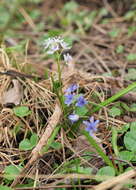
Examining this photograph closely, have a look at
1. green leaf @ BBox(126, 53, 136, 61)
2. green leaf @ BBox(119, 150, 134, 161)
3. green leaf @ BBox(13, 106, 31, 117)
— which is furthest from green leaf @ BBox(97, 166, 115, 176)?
green leaf @ BBox(126, 53, 136, 61)

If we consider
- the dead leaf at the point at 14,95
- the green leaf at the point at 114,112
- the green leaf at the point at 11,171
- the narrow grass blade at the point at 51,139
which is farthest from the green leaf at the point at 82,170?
the dead leaf at the point at 14,95

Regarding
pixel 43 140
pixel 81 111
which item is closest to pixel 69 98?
pixel 81 111

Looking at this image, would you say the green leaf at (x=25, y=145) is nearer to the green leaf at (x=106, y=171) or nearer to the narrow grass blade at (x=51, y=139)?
the narrow grass blade at (x=51, y=139)

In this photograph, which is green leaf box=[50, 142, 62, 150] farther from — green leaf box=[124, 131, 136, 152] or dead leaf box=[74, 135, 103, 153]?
green leaf box=[124, 131, 136, 152]

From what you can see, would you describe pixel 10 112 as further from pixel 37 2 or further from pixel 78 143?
pixel 37 2

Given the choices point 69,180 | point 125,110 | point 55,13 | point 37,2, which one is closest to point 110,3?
point 55,13

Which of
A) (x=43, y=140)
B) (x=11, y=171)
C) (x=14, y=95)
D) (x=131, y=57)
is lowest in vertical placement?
(x=11, y=171)

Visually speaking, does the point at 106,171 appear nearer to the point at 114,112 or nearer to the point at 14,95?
the point at 114,112
